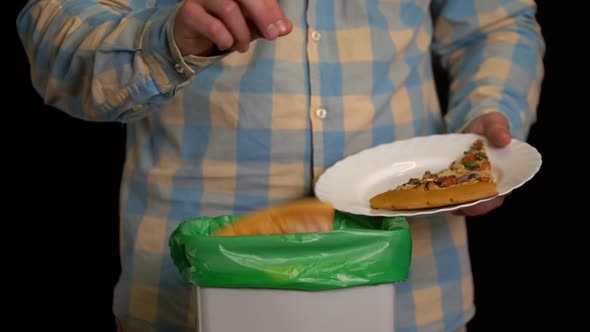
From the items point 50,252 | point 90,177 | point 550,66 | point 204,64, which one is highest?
point 204,64

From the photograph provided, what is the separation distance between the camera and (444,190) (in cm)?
105

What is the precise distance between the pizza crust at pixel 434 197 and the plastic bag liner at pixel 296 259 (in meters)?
0.13

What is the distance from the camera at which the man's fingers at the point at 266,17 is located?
2.90 ft

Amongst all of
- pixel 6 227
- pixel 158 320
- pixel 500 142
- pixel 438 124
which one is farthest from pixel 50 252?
pixel 500 142

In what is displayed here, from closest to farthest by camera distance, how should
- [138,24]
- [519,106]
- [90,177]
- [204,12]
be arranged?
[204,12] → [138,24] → [519,106] → [90,177]

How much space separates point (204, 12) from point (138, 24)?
147 millimetres

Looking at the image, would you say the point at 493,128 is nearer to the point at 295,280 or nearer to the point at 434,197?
the point at 434,197

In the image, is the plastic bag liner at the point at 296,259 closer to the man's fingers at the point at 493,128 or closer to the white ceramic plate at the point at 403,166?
the white ceramic plate at the point at 403,166

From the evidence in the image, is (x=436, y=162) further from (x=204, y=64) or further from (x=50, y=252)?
(x=50, y=252)

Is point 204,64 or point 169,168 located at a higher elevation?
point 204,64

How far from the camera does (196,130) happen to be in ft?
→ 3.90

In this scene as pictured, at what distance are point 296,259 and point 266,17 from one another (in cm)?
23

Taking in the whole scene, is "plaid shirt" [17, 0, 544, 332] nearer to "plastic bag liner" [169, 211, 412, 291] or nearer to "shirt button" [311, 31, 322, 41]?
"shirt button" [311, 31, 322, 41]

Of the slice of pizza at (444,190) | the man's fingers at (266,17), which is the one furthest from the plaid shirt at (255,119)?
the man's fingers at (266,17)
